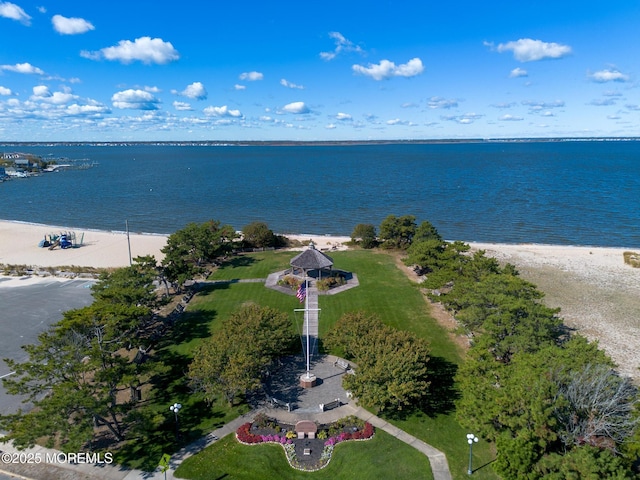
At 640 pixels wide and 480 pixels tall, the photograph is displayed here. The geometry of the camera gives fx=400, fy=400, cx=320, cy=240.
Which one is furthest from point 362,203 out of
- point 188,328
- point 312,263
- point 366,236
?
point 188,328

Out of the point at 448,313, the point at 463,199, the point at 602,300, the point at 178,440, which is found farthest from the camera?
the point at 463,199

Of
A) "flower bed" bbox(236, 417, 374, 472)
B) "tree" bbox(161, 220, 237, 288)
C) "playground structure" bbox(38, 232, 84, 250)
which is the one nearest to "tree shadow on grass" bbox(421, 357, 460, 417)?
"flower bed" bbox(236, 417, 374, 472)

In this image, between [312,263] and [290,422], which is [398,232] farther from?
[290,422]

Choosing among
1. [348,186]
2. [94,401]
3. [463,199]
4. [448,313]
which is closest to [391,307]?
[448,313]

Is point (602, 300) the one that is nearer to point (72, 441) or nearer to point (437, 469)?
point (437, 469)

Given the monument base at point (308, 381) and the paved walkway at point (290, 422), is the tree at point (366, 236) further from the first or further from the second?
the monument base at point (308, 381)
